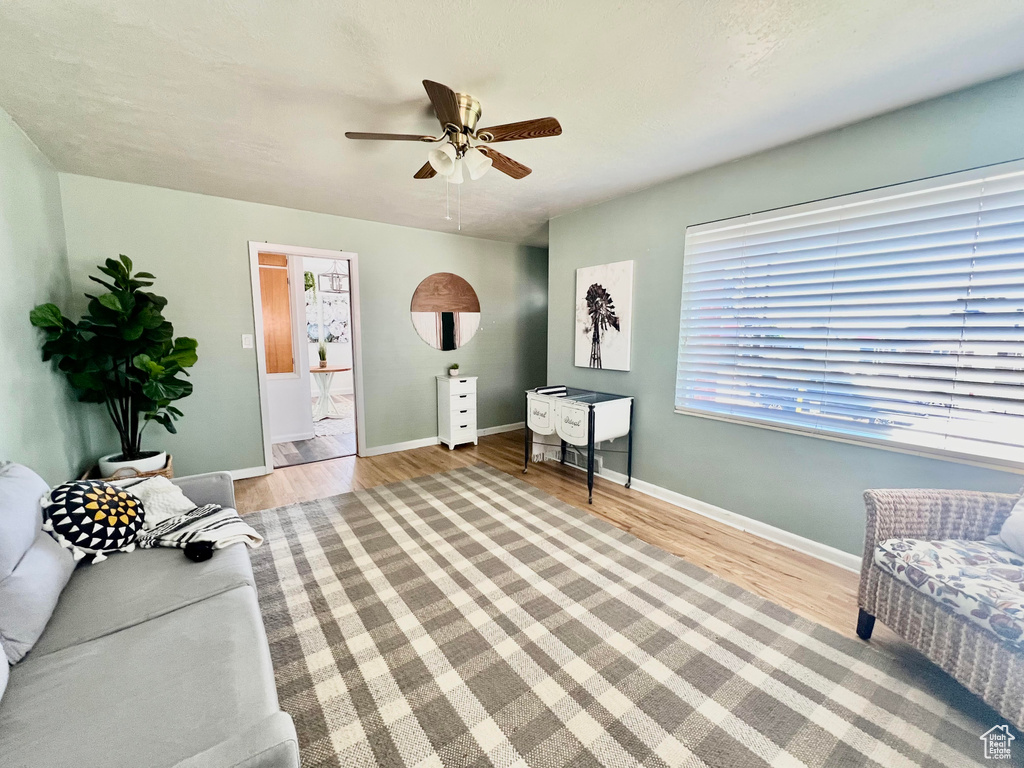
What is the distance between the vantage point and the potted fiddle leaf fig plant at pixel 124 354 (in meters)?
2.34

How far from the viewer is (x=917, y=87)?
1.75 metres

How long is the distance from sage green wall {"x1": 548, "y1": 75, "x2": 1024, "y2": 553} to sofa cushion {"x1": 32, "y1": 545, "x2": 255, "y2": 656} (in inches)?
109

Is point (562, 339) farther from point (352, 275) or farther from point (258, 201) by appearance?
point (258, 201)

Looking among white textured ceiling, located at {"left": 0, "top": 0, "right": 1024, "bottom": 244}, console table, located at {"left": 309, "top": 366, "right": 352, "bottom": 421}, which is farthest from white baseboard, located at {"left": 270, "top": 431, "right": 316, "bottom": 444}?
white textured ceiling, located at {"left": 0, "top": 0, "right": 1024, "bottom": 244}

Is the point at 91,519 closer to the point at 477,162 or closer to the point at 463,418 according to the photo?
the point at 477,162

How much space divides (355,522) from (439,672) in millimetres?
1465

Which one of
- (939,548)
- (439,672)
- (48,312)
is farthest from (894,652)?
(48,312)

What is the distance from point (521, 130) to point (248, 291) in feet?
9.63

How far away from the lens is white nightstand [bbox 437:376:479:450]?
14.5ft

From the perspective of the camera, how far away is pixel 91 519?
5.06 feet

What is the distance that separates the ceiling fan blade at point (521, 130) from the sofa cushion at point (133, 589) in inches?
83.3

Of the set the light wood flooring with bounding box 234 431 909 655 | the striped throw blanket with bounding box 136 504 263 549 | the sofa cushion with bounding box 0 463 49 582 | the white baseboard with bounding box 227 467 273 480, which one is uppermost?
the sofa cushion with bounding box 0 463 49 582

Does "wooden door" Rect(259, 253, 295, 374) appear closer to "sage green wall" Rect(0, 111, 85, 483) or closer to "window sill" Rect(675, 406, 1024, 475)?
"sage green wall" Rect(0, 111, 85, 483)

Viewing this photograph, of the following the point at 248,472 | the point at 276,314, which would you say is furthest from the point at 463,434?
the point at 276,314
